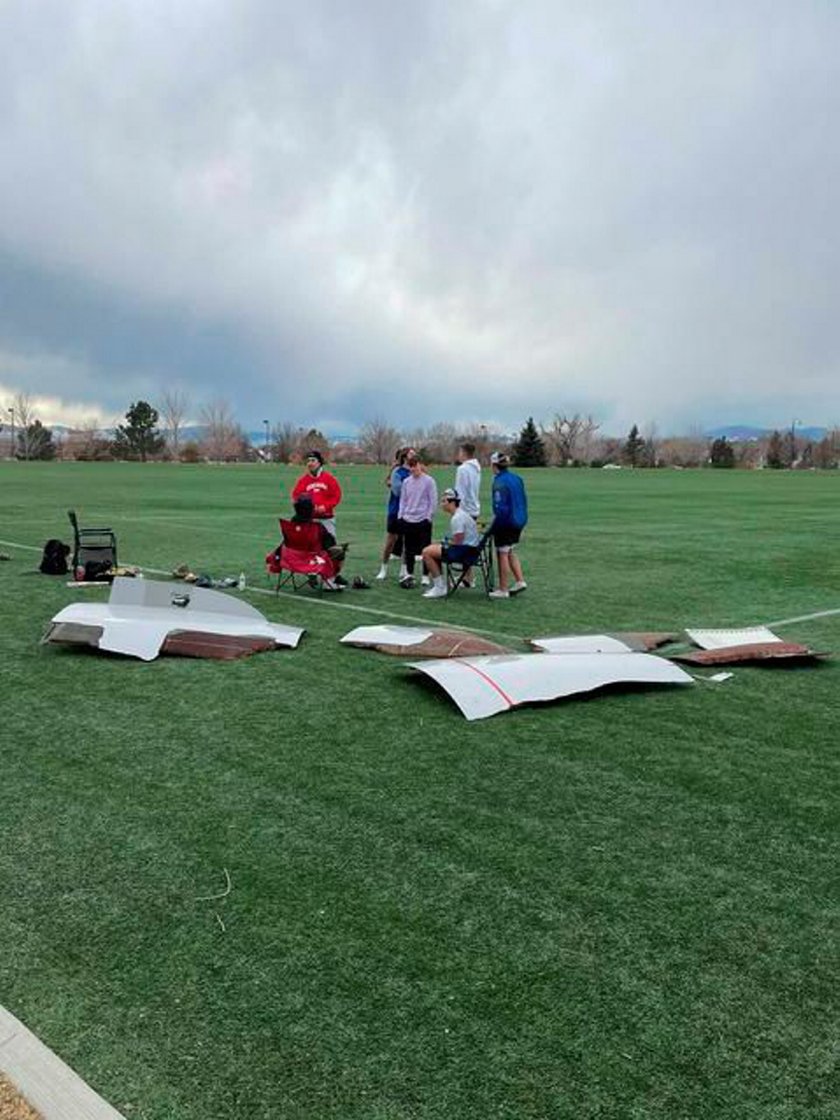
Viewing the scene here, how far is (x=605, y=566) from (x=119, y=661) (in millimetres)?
8075

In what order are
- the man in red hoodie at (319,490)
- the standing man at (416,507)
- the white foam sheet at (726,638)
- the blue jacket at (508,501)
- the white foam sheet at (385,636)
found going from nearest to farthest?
the white foam sheet at (385,636), the white foam sheet at (726,638), the blue jacket at (508,501), the standing man at (416,507), the man in red hoodie at (319,490)

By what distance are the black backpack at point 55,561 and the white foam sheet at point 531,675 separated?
20.9 feet

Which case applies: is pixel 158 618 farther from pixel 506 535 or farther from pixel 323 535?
A: pixel 506 535

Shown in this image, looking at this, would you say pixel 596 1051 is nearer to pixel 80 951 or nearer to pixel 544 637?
pixel 80 951

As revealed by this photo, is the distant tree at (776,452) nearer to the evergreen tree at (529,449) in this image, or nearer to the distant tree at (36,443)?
the evergreen tree at (529,449)

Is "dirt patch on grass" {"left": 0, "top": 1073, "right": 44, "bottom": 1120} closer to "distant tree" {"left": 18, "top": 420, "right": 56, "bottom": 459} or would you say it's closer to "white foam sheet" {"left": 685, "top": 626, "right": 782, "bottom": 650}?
"white foam sheet" {"left": 685, "top": 626, "right": 782, "bottom": 650}

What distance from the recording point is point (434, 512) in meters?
10.4

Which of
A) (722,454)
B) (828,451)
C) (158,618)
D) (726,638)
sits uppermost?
(828,451)

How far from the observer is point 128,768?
4.45m

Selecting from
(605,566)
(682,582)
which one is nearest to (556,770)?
(682,582)

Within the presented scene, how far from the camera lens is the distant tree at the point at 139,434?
104438 mm

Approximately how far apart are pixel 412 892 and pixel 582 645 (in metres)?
3.83

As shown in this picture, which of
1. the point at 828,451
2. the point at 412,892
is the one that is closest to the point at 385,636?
the point at 412,892

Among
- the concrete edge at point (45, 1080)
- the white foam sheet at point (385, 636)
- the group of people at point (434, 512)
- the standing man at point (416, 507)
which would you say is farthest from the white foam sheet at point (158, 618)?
the concrete edge at point (45, 1080)
